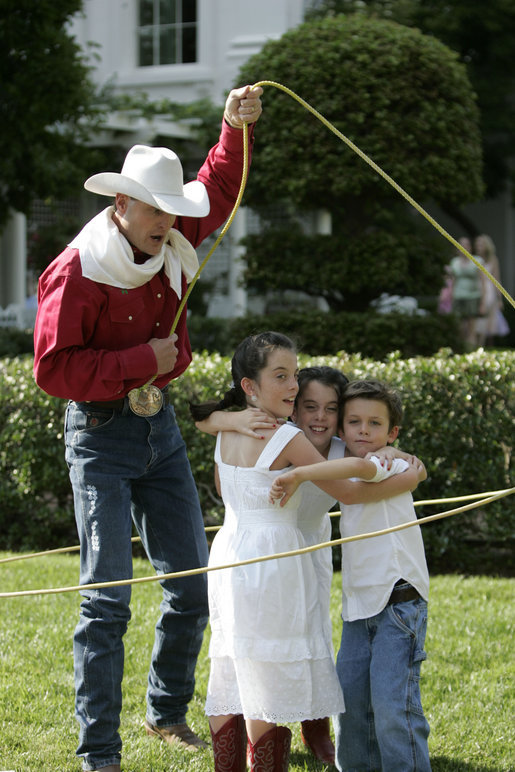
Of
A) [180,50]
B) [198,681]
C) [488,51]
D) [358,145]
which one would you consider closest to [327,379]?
[198,681]

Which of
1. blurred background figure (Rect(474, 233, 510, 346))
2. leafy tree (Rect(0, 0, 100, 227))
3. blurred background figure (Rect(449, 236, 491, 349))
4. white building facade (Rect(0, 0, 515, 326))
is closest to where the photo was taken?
leafy tree (Rect(0, 0, 100, 227))

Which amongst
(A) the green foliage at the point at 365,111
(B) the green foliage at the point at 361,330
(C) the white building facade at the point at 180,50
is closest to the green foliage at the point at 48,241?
(C) the white building facade at the point at 180,50

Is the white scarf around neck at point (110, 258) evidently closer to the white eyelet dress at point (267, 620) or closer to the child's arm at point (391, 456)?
the white eyelet dress at point (267, 620)

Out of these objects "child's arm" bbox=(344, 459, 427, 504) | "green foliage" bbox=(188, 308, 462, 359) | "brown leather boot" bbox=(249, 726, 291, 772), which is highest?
"child's arm" bbox=(344, 459, 427, 504)

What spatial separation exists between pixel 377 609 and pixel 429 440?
2.97 metres

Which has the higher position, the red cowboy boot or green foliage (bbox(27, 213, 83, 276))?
the red cowboy boot

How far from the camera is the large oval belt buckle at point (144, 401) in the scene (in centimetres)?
325

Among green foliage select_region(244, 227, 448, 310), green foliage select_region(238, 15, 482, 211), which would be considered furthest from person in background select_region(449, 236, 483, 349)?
green foliage select_region(238, 15, 482, 211)

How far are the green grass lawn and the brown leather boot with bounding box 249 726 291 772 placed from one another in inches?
16.2

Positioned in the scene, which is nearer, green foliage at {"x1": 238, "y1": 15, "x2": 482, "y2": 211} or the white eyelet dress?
the white eyelet dress

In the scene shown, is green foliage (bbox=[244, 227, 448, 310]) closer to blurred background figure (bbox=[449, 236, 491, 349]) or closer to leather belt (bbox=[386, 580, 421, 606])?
blurred background figure (bbox=[449, 236, 491, 349])

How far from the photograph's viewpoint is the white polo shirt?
3.02m

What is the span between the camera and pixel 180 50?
16.0 metres

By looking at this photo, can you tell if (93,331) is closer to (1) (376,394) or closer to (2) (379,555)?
(1) (376,394)
